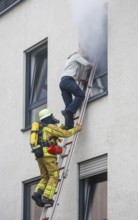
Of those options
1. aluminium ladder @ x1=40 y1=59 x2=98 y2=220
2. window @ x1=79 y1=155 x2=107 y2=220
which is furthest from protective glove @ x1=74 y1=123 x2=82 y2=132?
window @ x1=79 y1=155 x2=107 y2=220

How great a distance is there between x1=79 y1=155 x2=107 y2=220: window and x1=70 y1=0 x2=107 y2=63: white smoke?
194 cm

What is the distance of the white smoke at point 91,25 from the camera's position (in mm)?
17578

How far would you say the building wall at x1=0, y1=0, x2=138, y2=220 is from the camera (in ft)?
52.5

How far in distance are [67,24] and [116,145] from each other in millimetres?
3251

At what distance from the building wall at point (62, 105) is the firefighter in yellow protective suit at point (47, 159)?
1.62 feet

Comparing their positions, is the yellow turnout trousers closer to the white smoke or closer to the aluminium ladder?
the aluminium ladder

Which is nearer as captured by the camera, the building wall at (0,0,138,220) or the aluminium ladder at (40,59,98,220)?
the building wall at (0,0,138,220)

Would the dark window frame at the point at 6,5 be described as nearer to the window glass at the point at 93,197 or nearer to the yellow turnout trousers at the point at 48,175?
the yellow turnout trousers at the point at 48,175

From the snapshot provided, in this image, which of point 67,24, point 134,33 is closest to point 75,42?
point 67,24

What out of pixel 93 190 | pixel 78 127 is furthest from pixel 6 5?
pixel 93 190

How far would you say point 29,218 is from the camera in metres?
19.0

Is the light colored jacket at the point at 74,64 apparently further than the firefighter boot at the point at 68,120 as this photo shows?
Yes

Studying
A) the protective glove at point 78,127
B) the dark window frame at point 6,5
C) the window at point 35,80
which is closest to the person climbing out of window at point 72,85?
the protective glove at point 78,127

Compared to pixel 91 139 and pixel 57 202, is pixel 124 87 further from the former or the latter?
pixel 57 202
